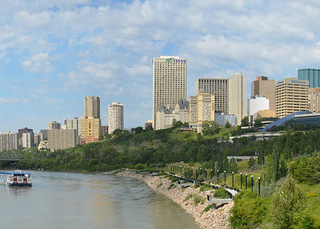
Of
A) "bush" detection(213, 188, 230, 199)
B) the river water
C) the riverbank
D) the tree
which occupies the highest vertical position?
the tree

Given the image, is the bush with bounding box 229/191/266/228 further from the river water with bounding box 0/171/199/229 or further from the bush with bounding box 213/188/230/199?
the bush with bounding box 213/188/230/199

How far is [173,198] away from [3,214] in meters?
38.2

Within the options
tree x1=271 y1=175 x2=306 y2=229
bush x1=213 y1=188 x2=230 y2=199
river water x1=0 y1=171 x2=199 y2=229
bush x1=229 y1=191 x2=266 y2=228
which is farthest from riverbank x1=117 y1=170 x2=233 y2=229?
tree x1=271 y1=175 x2=306 y2=229

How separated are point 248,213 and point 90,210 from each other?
41.0 m

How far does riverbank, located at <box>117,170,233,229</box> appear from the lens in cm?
6644

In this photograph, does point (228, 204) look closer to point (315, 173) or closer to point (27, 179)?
point (315, 173)

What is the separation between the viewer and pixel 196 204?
84.2 m

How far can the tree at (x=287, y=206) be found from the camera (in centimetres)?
4281

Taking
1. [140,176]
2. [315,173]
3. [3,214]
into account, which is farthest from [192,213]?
[140,176]

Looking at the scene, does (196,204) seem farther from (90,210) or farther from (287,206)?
(287,206)

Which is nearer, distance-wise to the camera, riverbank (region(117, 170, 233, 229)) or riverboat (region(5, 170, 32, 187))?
riverbank (region(117, 170, 233, 229))

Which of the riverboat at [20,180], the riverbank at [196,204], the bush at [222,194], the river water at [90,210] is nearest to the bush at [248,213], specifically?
the riverbank at [196,204]

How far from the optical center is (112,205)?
9556 cm

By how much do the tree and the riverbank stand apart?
1666 cm
